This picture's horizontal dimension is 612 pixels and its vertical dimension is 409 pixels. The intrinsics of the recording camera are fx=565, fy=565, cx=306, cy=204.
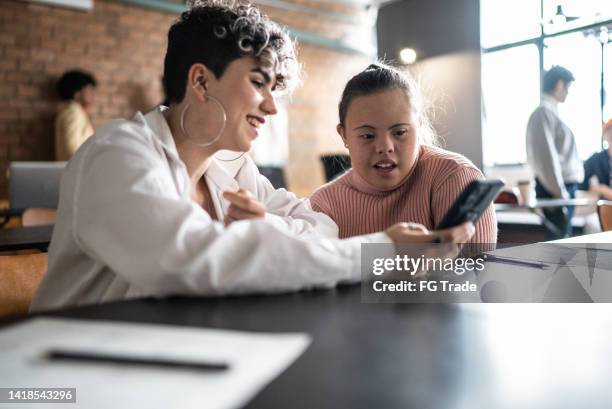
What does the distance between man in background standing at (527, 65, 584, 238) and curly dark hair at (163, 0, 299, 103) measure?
363 centimetres

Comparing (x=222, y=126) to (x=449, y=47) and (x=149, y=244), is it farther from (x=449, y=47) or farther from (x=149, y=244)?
(x=449, y=47)

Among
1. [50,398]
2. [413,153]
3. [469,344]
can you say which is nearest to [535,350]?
[469,344]

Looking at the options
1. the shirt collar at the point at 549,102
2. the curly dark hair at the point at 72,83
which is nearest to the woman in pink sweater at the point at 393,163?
the shirt collar at the point at 549,102

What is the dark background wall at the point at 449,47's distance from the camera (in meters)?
4.70

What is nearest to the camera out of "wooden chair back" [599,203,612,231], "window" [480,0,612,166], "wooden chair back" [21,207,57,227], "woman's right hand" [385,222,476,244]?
"woman's right hand" [385,222,476,244]

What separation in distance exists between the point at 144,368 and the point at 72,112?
17.6 ft

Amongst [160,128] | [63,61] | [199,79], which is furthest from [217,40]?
[63,61]

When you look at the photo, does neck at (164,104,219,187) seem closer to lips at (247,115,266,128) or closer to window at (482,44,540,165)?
lips at (247,115,266,128)

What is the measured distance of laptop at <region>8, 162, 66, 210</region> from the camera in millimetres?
2799

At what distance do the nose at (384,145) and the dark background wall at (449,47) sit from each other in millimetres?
3148

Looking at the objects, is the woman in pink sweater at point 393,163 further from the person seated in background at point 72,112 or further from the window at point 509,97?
the window at point 509,97

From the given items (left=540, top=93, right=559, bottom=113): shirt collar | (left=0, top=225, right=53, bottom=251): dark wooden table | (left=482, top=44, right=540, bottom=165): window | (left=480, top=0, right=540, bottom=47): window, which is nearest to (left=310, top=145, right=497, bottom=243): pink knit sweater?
(left=0, top=225, right=53, bottom=251): dark wooden table

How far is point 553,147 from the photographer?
4352 mm

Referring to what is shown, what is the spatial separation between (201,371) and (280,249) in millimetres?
342
